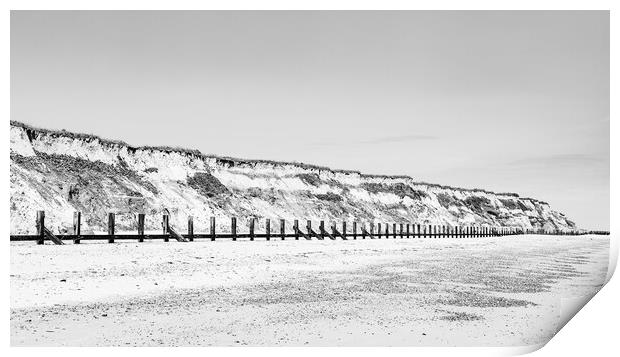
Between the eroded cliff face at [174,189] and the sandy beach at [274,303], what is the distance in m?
10.8

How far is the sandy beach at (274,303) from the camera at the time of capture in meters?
7.33

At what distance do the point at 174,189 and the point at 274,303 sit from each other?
3502 centimetres

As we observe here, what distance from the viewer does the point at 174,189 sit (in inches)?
1700

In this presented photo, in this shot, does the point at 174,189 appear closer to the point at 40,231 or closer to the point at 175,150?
the point at 175,150

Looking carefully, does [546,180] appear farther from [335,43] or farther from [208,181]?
[208,181]

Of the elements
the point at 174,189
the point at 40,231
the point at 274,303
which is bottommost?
the point at 274,303

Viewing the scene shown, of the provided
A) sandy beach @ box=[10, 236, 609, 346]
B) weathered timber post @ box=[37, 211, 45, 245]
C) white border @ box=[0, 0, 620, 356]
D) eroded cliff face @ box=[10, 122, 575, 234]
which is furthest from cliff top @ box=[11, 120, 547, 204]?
white border @ box=[0, 0, 620, 356]

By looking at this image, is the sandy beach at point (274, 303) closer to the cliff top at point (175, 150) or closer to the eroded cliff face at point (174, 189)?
the eroded cliff face at point (174, 189)

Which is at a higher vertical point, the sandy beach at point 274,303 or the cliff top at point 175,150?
the cliff top at point 175,150

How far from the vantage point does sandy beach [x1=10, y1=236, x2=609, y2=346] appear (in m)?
7.33

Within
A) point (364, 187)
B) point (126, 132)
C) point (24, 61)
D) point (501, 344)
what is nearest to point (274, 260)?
point (126, 132)
